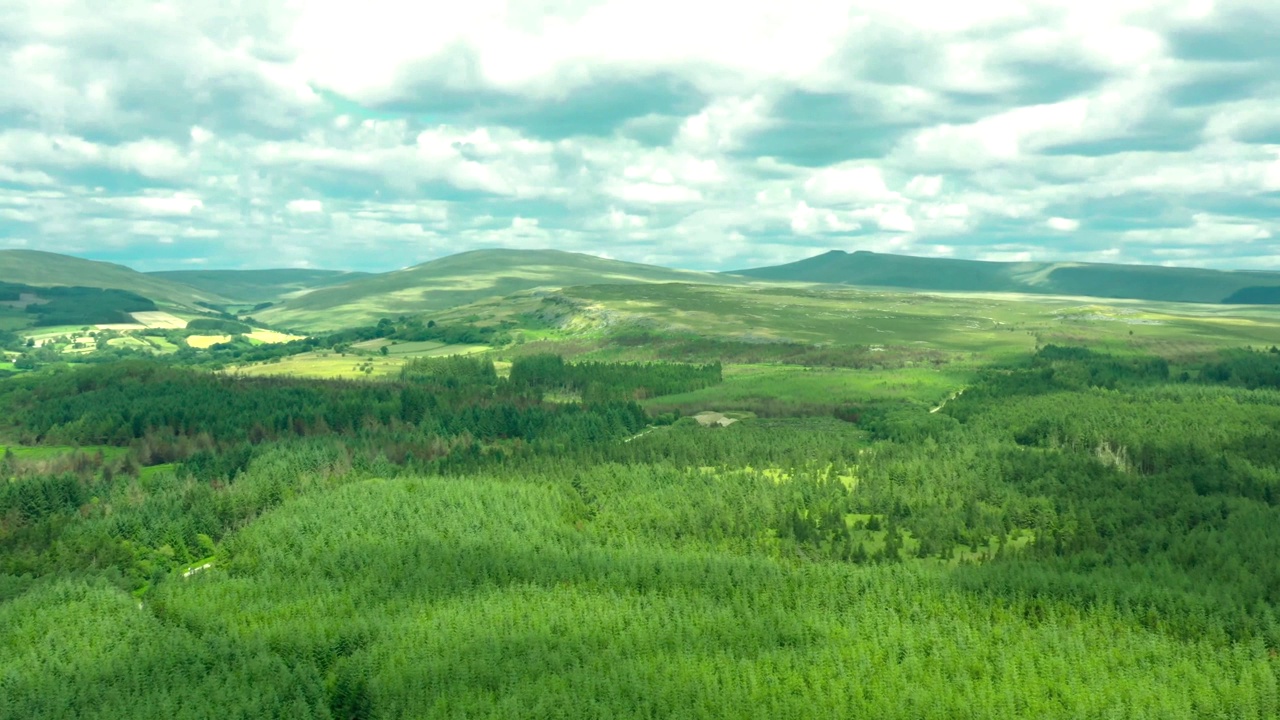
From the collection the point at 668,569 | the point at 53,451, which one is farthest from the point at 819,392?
the point at 53,451

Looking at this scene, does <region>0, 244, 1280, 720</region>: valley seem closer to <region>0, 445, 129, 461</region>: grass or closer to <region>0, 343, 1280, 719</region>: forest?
<region>0, 343, 1280, 719</region>: forest

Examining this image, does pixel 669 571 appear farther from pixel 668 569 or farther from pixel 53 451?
pixel 53 451

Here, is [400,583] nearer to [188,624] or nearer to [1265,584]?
[188,624]

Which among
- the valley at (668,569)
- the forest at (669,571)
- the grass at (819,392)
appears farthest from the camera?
the grass at (819,392)

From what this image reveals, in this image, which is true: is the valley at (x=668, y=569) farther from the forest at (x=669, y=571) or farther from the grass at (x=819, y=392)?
the grass at (x=819, y=392)

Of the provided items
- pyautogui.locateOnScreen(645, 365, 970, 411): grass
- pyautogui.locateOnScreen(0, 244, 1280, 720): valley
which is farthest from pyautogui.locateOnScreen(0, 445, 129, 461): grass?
pyautogui.locateOnScreen(645, 365, 970, 411): grass

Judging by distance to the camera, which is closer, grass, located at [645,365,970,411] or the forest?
the forest

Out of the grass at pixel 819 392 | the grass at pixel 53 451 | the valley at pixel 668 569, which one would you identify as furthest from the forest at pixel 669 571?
the grass at pixel 819 392

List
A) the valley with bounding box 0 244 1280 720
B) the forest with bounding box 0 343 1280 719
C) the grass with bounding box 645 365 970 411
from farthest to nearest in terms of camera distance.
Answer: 1. the grass with bounding box 645 365 970 411
2. the valley with bounding box 0 244 1280 720
3. the forest with bounding box 0 343 1280 719
